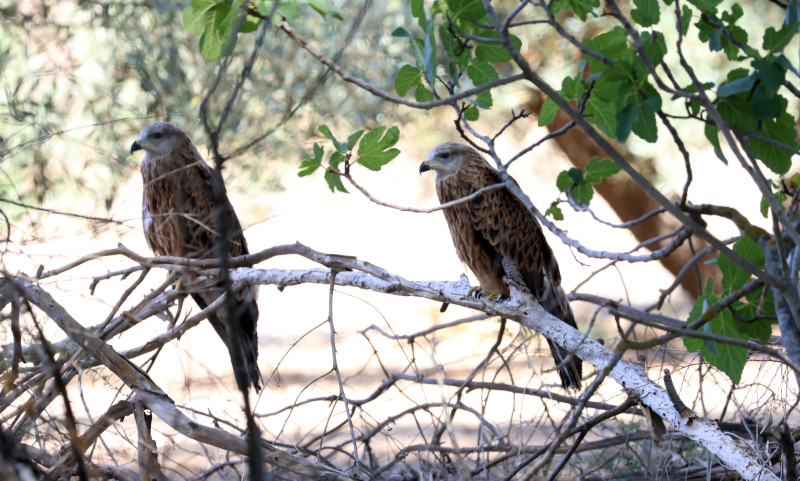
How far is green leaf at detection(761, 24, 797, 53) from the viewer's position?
4.44ft

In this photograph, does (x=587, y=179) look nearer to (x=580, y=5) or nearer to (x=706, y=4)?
(x=580, y=5)

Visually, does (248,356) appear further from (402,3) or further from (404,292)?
(402,3)

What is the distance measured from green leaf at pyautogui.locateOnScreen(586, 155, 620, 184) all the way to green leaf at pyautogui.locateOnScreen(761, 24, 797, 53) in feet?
2.57

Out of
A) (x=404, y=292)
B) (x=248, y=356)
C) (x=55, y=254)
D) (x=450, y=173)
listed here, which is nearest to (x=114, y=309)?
(x=55, y=254)

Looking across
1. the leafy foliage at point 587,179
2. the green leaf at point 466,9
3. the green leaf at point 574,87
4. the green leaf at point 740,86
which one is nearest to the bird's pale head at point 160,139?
the leafy foliage at point 587,179

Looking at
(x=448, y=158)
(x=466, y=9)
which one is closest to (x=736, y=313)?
(x=466, y=9)

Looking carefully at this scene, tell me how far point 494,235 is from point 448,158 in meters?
0.45

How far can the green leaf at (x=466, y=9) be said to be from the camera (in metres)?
1.55

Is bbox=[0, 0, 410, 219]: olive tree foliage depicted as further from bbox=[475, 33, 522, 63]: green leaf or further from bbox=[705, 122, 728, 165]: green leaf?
bbox=[705, 122, 728, 165]: green leaf

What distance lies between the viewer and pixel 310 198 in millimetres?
10992

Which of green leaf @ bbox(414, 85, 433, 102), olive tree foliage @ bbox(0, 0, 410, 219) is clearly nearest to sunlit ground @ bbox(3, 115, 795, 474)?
olive tree foliage @ bbox(0, 0, 410, 219)

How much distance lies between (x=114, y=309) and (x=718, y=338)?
5.80 feet

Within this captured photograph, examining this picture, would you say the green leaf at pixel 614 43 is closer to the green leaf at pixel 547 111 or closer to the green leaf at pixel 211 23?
the green leaf at pixel 547 111

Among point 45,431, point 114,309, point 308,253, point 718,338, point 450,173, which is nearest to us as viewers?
point 718,338
